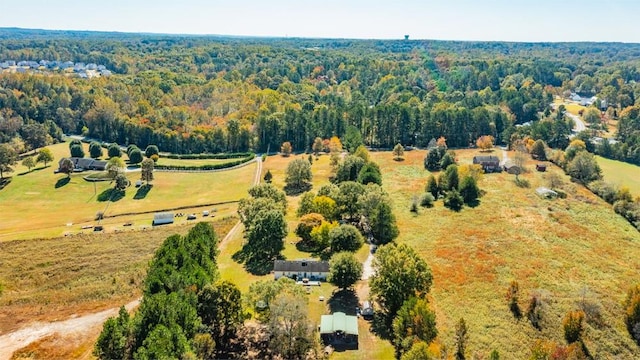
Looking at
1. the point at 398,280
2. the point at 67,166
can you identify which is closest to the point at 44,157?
the point at 67,166

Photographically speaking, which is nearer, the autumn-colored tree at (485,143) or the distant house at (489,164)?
the distant house at (489,164)

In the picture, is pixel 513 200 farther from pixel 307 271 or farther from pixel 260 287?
pixel 260 287

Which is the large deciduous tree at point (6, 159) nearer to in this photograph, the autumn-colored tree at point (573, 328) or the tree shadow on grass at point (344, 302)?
the tree shadow on grass at point (344, 302)

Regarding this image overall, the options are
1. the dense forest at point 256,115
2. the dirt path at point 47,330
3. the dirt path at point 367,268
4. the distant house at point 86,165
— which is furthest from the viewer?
the dense forest at point 256,115

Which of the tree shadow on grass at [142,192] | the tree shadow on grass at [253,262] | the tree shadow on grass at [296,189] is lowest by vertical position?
the tree shadow on grass at [142,192]

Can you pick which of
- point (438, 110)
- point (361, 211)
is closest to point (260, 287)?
point (361, 211)

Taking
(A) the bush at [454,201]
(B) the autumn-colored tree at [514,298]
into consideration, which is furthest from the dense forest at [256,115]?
(B) the autumn-colored tree at [514,298]

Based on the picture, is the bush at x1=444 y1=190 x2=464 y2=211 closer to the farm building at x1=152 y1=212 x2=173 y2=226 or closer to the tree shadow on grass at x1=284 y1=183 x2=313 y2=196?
the tree shadow on grass at x1=284 y1=183 x2=313 y2=196
